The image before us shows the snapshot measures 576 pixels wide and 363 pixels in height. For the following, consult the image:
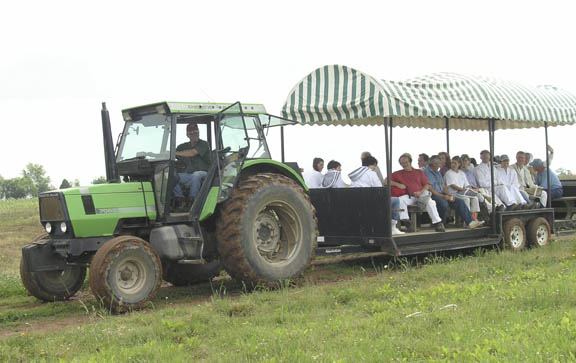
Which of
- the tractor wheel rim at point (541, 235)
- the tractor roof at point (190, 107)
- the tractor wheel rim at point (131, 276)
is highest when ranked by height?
the tractor roof at point (190, 107)

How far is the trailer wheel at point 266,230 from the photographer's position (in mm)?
8086

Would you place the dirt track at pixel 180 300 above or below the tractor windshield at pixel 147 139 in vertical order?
below

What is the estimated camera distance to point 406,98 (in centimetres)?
980

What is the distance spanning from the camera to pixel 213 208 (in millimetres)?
8023

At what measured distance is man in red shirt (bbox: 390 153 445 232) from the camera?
35.8 ft

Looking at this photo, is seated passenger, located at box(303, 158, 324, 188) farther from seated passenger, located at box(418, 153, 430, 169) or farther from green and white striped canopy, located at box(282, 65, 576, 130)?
seated passenger, located at box(418, 153, 430, 169)

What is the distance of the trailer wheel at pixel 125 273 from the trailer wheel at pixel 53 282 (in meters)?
1.16

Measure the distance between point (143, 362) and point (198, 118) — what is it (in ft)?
13.4

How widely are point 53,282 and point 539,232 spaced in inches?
341

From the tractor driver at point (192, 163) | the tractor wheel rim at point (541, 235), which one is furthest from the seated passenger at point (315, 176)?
the tractor wheel rim at point (541, 235)

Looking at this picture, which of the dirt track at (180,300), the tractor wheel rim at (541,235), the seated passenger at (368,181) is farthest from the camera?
the tractor wheel rim at (541,235)

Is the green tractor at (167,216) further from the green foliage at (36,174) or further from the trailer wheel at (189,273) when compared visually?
the green foliage at (36,174)

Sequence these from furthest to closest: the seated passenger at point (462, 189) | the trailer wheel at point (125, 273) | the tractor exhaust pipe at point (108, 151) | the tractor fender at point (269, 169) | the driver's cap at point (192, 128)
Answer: the seated passenger at point (462, 189) → the tractor fender at point (269, 169) → the driver's cap at point (192, 128) → the tractor exhaust pipe at point (108, 151) → the trailer wheel at point (125, 273)

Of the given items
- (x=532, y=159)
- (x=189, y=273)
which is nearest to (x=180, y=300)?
(x=189, y=273)
